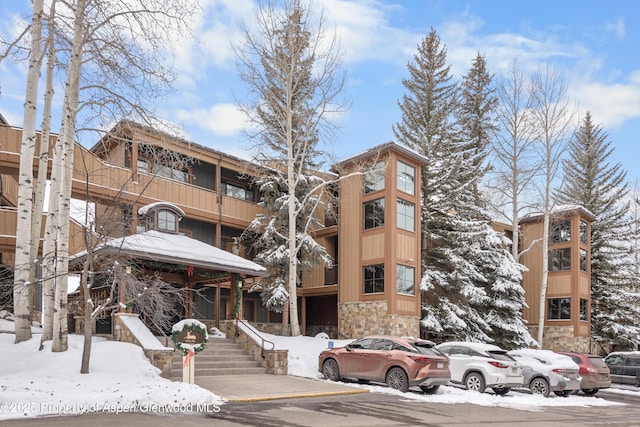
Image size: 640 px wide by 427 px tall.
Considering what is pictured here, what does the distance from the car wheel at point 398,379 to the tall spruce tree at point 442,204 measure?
10.6 m

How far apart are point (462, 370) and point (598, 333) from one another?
2476 centimetres

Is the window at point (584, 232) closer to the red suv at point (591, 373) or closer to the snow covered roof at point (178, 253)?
the red suv at point (591, 373)

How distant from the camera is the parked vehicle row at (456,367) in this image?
1553cm

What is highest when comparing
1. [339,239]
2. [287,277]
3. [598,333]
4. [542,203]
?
[542,203]

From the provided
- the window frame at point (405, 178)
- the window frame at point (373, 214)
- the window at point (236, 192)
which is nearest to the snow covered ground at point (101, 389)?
the window frame at point (373, 214)

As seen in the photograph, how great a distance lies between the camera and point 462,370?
17.2 m

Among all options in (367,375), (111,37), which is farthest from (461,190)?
(111,37)

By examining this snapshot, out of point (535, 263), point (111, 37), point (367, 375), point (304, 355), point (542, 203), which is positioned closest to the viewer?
point (111, 37)

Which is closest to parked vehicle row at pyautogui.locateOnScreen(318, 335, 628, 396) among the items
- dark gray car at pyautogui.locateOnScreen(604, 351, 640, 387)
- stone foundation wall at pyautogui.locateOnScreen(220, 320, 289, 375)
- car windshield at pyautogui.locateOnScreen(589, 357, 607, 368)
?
car windshield at pyautogui.locateOnScreen(589, 357, 607, 368)

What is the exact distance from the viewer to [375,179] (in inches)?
1059

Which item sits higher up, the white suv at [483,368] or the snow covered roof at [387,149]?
the snow covered roof at [387,149]

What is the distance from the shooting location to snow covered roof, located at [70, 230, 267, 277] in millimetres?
16469

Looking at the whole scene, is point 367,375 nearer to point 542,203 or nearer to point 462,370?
point 462,370

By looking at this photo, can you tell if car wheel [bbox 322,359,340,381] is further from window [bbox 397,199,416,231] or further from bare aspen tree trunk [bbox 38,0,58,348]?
window [bbox 397,199,416,231]
